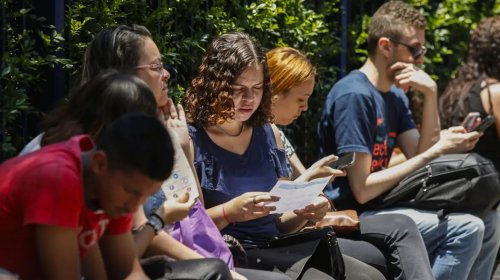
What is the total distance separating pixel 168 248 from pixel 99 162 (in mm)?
883

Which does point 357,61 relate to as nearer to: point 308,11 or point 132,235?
point 308,11

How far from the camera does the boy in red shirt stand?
3.04 meters

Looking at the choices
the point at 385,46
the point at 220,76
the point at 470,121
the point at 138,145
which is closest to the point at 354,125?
the point at 385,46

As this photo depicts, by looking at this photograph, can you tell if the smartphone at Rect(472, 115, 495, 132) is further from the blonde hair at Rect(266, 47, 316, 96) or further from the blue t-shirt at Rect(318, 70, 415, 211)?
the blonde hair at Rect(266, 47, 316, 96)

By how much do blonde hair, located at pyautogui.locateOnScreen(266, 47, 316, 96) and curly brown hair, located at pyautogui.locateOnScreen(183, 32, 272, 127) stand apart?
36 cm

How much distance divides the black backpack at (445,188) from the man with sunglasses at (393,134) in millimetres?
45

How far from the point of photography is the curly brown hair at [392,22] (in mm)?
5930

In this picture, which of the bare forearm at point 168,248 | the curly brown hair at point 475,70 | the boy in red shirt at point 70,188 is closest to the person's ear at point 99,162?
the boy in red shirt at point 70,188

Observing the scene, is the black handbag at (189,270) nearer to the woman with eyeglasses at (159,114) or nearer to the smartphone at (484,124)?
the woman with eyeglasses at (159,114)

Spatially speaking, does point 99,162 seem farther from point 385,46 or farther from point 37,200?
point 385,46

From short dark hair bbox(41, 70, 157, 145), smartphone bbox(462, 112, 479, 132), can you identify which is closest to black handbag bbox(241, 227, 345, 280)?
short dark hair bbox(41, 70, 157, 145)

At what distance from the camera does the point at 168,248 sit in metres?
3.89

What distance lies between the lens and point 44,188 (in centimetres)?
303

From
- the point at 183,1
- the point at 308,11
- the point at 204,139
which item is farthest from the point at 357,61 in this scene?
the point at 204,139
